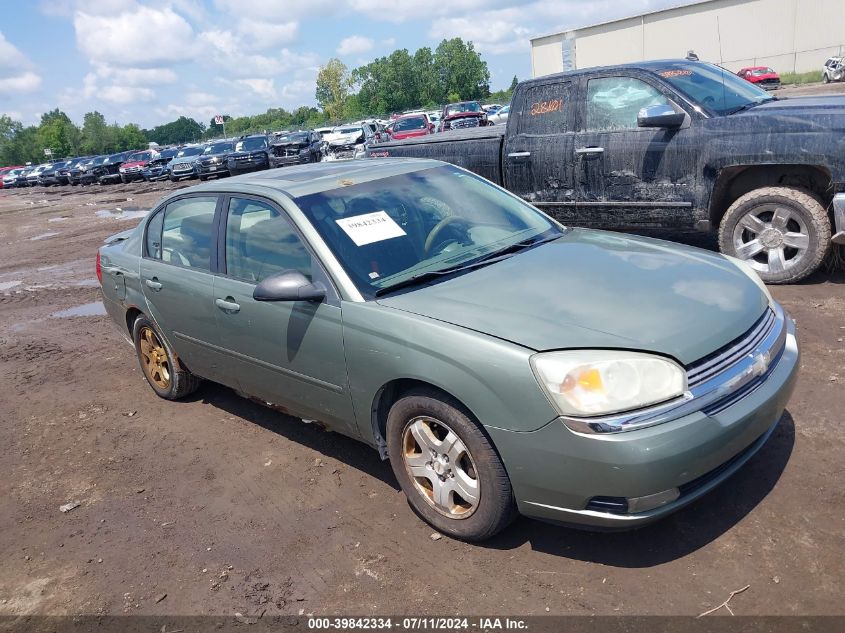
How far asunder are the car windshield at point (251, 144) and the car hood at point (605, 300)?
26.4 metres

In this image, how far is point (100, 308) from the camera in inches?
338

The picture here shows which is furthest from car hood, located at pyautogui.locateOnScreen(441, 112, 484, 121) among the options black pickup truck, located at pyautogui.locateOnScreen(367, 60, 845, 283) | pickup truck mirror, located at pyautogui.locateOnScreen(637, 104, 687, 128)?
pickup truck mirror, located at pyautogui.locateOnScreen(637, 104, 687, 128)

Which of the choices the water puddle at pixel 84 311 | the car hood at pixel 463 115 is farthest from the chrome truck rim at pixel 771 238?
the car hood at pixel 463 115

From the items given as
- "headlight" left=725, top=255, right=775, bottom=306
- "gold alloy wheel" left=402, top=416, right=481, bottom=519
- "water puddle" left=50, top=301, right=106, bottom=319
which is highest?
"headlight" left=725, top=255, right=775, bottom=306

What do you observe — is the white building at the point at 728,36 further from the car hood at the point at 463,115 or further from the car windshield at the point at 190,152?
the car windshield at the point at 190,152

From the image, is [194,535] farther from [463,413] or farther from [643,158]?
[643,158]

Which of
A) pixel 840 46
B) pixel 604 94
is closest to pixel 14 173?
pixel 604 94

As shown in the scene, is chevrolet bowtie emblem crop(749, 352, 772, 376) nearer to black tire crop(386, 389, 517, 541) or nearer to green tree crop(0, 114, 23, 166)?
black tire crop(386, 389, 517, 541)

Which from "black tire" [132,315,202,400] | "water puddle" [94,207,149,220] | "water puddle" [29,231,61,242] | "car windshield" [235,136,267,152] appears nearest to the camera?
"black tire" [132,315,202,400]

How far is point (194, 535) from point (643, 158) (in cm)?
502

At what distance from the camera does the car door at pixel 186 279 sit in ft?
14.4

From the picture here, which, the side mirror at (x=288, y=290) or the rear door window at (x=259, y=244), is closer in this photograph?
the side mirror at (x=288, y=290)

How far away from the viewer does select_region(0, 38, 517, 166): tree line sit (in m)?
98.9

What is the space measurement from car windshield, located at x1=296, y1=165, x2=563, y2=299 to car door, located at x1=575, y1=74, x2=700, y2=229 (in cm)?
247
